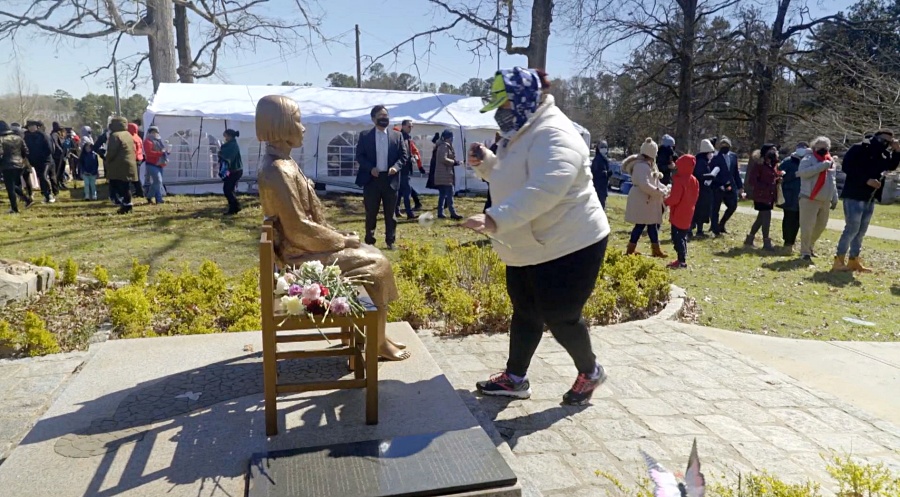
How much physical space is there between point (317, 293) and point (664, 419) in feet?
7.09

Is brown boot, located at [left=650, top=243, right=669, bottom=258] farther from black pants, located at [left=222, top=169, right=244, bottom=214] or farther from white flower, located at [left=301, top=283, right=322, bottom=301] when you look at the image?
black pants, located at [left=222, top=169, right=244, bottom=214]

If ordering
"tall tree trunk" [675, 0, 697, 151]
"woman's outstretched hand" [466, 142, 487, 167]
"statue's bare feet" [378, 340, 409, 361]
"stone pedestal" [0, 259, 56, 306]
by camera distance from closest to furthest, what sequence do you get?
"woman's outstretched hand" [466, 142, 487, 167]
"statue's bare feet" [378, 340, 409, 361]
"stone pedestal" [0, 259, 56, 306]
"tall tree trunk" [675, 0, 697, 151]

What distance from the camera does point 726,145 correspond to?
36.7 feet

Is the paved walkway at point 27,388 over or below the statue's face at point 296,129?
below

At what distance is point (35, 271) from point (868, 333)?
25.6 feet

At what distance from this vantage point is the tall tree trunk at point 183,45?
20906mm

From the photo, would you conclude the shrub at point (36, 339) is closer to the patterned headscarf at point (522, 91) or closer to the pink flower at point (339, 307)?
the pink flower at point (339, 307)

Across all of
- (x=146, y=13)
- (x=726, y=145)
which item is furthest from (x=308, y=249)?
(x=146, y=13)

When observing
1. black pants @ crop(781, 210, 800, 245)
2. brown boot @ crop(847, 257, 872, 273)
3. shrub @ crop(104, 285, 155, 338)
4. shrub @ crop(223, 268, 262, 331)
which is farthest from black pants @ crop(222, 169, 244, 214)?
brown boot @ crop(847, 257, 872, 273)

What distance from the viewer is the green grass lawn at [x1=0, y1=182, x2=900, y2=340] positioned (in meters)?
6.45

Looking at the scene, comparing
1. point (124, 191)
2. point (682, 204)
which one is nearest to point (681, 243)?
point (682, 204)

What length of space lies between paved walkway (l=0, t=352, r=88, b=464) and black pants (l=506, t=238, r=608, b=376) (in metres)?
2.77

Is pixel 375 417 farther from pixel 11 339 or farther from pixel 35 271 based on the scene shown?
pixel 35 271

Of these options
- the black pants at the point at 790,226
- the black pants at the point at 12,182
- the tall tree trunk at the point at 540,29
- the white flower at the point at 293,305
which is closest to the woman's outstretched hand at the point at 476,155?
the white flower at the point at 293,305
